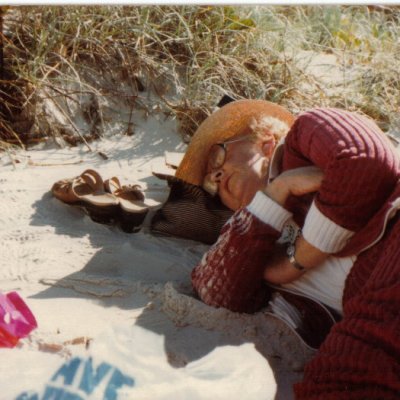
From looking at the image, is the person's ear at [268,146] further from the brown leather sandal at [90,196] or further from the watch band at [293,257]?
the brown leather sandal at [90,196]

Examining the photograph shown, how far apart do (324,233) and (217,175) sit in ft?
1.89

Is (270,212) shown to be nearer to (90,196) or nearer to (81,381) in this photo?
(81,381)

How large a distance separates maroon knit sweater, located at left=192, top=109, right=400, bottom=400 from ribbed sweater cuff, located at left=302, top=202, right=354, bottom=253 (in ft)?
0.05

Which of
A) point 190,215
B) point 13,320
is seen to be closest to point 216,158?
point 190,215

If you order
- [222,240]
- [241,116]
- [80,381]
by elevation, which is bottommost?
[80,381]

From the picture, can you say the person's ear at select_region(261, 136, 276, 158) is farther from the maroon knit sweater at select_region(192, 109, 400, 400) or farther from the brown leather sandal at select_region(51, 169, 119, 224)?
the brown leather sandal at select_region(51, 169, 119, 224)

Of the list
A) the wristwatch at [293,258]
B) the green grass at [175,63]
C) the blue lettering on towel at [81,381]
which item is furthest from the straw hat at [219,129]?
the green grass at [175,63]

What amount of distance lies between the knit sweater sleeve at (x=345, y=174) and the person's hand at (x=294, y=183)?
0.14 ft

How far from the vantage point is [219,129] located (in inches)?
91.0

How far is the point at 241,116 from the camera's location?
7.61 feet

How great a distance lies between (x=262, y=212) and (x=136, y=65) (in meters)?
1.71

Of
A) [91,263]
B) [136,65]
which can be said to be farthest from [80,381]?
[136,65]

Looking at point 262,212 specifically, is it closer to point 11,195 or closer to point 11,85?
point 11,195

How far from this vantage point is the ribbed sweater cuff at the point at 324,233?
1.79m
